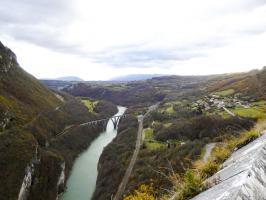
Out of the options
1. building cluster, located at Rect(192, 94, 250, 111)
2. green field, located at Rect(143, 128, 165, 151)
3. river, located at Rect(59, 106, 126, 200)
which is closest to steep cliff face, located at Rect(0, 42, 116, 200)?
river, located at Rect(59, 106, 126, 200)

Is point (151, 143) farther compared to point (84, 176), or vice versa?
point (84, 176)

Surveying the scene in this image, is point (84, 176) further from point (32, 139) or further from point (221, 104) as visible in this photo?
point (221, 104)

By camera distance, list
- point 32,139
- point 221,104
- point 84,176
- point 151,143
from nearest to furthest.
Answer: point 32,139, point 151,143, point 84,176, point 221,104

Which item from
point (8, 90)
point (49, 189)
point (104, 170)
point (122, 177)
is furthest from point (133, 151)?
point (8, 90)

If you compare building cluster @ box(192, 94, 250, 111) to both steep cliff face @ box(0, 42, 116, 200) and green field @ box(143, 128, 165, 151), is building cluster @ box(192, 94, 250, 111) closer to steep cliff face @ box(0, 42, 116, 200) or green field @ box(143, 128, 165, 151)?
green field @ box(143, 128, 165, 151)

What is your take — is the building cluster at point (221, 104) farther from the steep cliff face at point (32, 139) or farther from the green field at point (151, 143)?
the steep cliff face at point (32, 139)

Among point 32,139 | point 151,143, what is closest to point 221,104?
point 151,143

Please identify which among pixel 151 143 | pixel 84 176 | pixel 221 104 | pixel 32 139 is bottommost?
pixel 84 176
